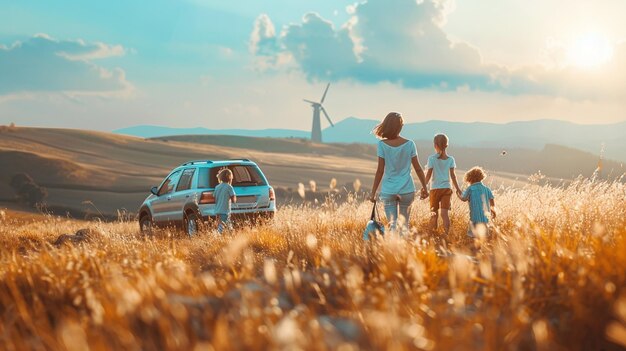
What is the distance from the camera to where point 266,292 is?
4.27 m

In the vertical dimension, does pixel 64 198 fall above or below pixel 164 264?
below

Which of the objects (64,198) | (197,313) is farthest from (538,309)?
(64,198)

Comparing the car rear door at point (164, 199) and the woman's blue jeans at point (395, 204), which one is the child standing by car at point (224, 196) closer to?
the car rear door at point (164, 199)

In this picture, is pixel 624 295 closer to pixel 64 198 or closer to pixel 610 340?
pixel 610 340

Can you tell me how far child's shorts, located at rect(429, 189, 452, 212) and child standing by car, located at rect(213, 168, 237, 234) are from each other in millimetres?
3731

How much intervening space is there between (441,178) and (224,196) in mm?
4080

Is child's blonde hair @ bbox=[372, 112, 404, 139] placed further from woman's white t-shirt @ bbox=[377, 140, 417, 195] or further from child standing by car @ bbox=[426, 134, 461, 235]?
child standing by car @ bbox=[426, 134, 461, 235]

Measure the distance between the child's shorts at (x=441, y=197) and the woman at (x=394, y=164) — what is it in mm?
1769

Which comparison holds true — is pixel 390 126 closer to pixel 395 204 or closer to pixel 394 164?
pixel 394 164

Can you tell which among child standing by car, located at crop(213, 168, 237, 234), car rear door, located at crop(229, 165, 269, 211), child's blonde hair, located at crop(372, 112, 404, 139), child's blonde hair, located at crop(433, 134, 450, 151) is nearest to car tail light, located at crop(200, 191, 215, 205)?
car rear door, located at crop(229, 165, 269, 211)

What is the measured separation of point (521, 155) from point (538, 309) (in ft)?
590

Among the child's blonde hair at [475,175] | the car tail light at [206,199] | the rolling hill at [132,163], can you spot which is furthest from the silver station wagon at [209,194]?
the rolling hill at [132,163]

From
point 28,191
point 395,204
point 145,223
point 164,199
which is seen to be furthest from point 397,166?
point 28,191

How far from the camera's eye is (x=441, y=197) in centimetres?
1013
